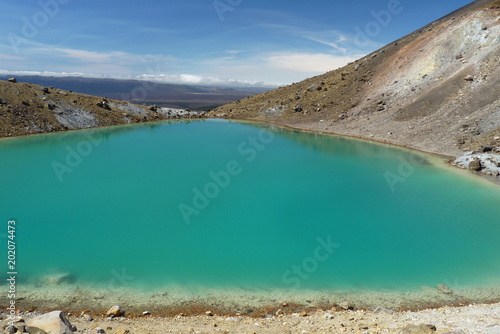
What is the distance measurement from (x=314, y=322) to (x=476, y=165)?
105 feet

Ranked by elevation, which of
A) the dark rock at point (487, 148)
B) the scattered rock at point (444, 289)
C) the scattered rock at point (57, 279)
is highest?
the dark rock at point (487, 148)

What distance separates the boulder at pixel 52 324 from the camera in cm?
932

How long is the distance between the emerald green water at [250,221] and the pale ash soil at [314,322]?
2.46 metres

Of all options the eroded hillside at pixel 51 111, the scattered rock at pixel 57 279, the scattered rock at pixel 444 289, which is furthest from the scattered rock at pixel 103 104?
the scattered rock at pixel 444 289

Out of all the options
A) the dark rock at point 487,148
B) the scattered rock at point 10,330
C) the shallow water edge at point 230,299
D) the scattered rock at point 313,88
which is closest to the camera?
the scattered rock at point 10,330

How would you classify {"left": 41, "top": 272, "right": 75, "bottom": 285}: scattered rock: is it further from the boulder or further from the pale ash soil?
the boulder

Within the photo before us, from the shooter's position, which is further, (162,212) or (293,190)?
(293,190)

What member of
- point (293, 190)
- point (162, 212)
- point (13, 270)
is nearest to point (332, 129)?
point (293, 190)

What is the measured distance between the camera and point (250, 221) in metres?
21.9

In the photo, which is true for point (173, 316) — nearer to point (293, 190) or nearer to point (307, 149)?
point (293, 190)

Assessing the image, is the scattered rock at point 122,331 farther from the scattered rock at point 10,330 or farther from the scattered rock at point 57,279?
the scattered rock at point 57,279

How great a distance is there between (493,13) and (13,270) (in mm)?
85850

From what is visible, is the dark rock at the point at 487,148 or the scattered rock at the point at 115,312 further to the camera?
the dark rock at the point at 487,148

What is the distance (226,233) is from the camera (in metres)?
20.0
